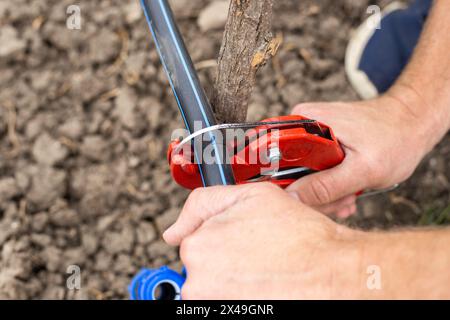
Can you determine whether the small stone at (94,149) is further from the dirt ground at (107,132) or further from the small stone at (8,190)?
the small stone at (8,190)

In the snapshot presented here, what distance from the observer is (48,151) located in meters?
1.43

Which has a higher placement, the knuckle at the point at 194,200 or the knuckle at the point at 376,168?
the knuckle at the point at 376,168

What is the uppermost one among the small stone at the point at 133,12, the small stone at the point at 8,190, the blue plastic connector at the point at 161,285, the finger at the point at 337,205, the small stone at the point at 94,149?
the small stone at the point at 133,12

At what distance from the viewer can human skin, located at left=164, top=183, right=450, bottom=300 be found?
2.13 ft

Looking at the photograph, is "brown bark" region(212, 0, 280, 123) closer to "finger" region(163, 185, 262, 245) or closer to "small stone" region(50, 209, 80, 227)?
"finger" region(163, 185, 262, 245)

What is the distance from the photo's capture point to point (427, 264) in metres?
0.64

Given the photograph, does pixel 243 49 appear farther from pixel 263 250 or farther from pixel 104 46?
pixel 104 46

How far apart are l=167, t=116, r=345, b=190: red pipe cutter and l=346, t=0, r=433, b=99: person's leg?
61 centimetres

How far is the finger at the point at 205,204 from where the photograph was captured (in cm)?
76

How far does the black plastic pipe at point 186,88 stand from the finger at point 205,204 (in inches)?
2.4

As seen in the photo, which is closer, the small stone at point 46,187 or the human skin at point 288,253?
the human skin at point 288,253

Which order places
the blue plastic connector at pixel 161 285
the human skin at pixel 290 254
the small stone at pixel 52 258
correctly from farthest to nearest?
the small stone at pixel 52 258 < the blue plastic connector at pixel 161 285 < the human skin at pixel 290 254

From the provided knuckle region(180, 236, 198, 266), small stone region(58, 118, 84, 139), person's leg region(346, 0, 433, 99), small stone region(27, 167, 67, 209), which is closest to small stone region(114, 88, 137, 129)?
small stone region(58, 118, 84, 139)

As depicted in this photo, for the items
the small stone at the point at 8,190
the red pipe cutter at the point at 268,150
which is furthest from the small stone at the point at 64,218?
the red pipe cutter at the point at 268,150
